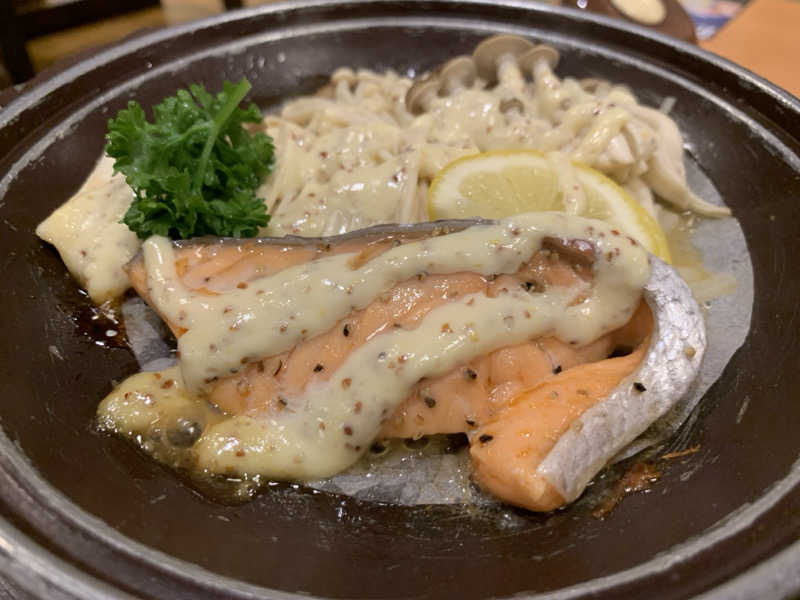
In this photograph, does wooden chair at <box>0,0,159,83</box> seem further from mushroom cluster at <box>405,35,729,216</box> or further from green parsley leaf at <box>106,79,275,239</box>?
mushroom cluster at <box>405,35,729,216</box>

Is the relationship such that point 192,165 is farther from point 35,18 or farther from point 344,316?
point 35,18

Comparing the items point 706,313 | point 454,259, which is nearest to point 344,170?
point 454,259

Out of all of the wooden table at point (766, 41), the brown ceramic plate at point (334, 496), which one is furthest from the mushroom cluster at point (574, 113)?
the wooden table at point (766, 41)

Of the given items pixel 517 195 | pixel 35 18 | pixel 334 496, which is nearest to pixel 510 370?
pixel 334 496

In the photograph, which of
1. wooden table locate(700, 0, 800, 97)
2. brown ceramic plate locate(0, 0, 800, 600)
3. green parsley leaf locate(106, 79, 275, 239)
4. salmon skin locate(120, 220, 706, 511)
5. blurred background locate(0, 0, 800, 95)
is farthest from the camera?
wooden table locate(700, 0, 800, 97)

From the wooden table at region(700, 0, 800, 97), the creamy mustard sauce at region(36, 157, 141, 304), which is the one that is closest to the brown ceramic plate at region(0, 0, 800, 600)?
the creamy mustard sauce at region(36, 157, 141, 304)

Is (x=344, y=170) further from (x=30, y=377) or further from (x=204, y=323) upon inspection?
(x=30, y=377)

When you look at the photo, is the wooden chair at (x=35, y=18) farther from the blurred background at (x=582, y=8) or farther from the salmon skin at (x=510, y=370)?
the salmon skin at (x=510, y=370)
